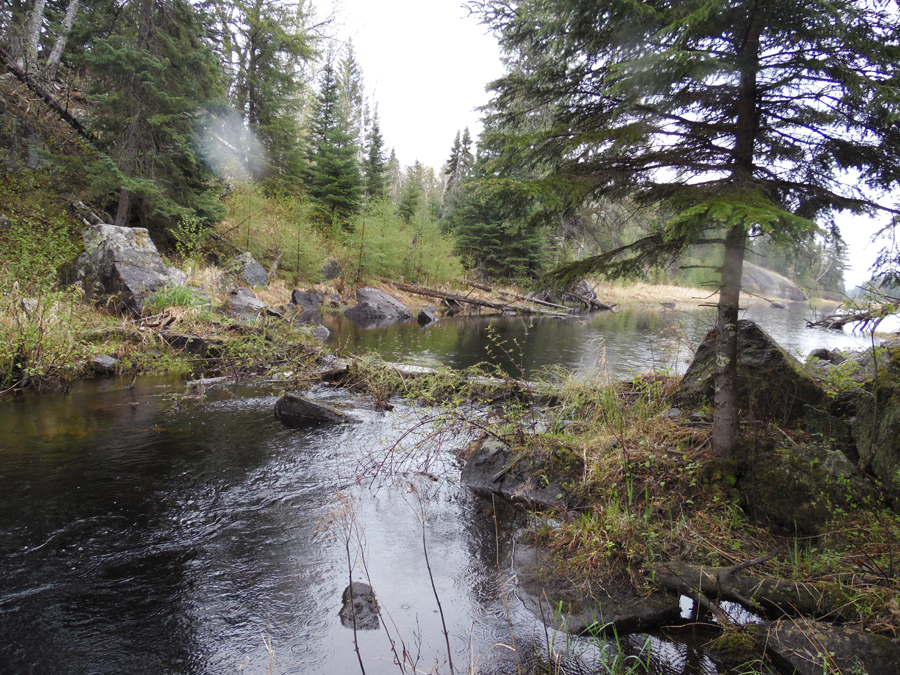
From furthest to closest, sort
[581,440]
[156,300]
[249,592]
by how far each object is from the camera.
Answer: [156,300]
[581,440]
[249,592]

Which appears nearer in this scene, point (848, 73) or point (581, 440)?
point (848, 73)

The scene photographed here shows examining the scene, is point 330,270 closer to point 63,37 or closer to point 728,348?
point 63,37

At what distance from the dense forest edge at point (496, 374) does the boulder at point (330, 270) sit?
48 centimetres

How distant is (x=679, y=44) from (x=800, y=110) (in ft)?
4.50

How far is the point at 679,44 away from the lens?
320cm

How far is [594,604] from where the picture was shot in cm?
324

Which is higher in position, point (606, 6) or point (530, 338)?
point (606, 6)

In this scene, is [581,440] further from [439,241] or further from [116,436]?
[439,241]

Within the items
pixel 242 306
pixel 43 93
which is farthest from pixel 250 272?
pixel 43 93

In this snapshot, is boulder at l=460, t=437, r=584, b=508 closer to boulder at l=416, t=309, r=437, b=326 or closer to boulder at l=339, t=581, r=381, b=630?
boulder at l=339, t=581, r=381, b=630

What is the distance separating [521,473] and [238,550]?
118 inches

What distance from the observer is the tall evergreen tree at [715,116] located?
10.2 feet

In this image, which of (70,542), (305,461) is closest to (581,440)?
(305,461)

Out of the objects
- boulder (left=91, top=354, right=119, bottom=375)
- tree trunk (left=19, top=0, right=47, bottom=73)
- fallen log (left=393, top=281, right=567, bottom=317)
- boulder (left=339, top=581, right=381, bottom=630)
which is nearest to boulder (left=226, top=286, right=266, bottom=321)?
boulder (left=91, top=354, right=119, bottom=375)
